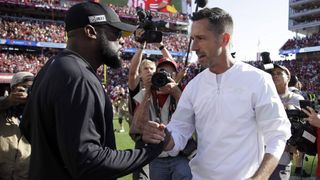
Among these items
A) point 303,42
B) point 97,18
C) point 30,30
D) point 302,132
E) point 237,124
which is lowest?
point 302,132

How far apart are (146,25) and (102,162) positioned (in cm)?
262

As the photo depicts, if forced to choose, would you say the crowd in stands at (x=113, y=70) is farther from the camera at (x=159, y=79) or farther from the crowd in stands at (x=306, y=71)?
the camera at (x=159, y=79)

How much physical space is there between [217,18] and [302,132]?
2201 millimetres

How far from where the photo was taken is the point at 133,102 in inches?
180

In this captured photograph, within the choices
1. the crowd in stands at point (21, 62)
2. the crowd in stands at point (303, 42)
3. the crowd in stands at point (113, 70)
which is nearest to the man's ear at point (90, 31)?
the crowd in stands at point (113, 70)

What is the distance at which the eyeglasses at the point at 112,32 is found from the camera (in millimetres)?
2301

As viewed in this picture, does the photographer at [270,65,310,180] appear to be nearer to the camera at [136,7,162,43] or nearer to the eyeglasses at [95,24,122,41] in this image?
the camera at [136,7,162,43]

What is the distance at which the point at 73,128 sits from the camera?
75.2 inches

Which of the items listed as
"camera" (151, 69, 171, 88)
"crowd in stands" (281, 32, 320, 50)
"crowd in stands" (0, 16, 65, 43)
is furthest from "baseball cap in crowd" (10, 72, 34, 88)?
"crowd in stands" (281, 32, 320, 50)

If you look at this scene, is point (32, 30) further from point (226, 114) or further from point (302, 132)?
point (226, 114)

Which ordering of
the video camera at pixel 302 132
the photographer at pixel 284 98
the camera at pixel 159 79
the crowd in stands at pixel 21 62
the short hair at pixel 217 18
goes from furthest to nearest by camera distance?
the crowd in stands at pixel 21 62 → the photographer at pixel 284 98 → the video camera at pixel 302 132 → the camera at pixel 159 79 → the short hair at pixel 217 18

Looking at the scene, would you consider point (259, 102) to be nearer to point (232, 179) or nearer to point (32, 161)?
point (232, 179)

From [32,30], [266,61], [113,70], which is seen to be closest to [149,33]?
[266,61]

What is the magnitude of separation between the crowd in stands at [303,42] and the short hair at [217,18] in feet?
186
